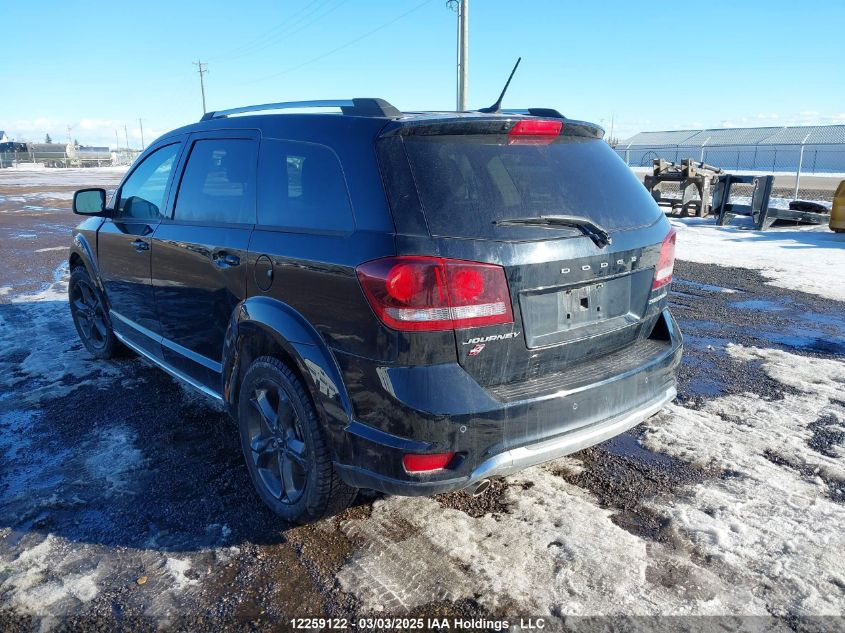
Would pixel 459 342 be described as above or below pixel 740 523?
above

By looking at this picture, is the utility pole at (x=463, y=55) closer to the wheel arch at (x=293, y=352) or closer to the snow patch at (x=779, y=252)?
the snow patch at (x=779, y=252)

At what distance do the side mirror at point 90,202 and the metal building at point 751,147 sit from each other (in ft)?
83.2

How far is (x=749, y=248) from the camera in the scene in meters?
11.4

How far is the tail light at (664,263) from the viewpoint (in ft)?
10.4

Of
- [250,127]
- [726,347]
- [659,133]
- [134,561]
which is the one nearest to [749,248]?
[726,347]

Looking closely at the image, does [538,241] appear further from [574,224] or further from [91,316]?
[91,316]

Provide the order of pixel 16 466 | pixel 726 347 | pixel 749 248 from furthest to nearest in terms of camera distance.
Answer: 1. pixel 749 248
2. pixel 726 347
3. pixel 16 466

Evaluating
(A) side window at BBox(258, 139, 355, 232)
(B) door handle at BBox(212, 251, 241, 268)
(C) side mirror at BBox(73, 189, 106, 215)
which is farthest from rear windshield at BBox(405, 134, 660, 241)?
(C) side mirror at BBox(73, 189, 106, 215)

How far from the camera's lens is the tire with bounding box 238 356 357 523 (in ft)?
9.04

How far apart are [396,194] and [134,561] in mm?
1973

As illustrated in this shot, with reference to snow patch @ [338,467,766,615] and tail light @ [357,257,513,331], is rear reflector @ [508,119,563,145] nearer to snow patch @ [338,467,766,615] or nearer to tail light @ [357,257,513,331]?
tail light @ [357,257,513,331]

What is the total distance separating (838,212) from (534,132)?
12072 millimetres

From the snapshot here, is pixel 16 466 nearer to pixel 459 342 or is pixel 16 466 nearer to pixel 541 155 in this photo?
pixel 459 342

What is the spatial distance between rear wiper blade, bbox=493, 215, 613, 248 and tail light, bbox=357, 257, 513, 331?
1.03 feet
